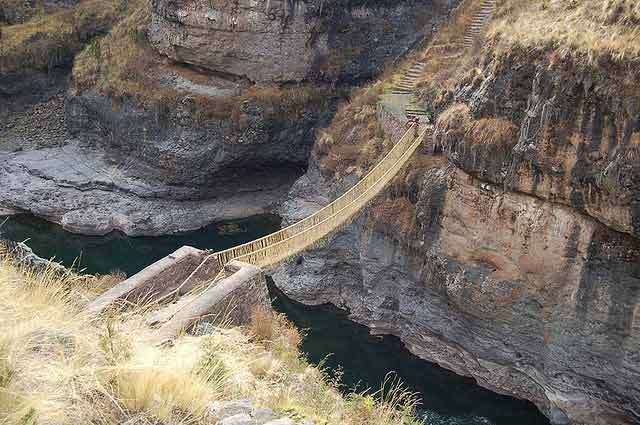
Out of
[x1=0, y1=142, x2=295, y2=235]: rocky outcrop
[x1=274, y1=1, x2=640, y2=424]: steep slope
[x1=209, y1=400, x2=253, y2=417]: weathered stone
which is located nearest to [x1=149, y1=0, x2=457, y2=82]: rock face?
[x1=0, y1=142, x2=295, y2=235]: rocky outcrop

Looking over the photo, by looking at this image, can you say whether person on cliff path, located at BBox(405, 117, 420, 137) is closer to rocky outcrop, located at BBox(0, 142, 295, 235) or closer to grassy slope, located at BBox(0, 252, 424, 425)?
rocky outcrop, located at BBox(0, 142, 295, 235)

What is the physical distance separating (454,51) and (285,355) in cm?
1807

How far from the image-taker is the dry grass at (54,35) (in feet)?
104

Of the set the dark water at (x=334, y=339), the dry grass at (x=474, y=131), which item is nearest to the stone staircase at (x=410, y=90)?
the dry grass at (x=474, y=131)

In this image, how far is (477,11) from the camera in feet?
88.5

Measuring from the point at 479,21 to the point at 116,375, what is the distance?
23381 mm

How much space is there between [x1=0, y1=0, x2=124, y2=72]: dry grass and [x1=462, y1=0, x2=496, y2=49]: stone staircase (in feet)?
55.7

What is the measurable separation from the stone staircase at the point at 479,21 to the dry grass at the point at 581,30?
24.3 feet

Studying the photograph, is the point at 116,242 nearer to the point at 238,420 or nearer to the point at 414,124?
the point at 414,124

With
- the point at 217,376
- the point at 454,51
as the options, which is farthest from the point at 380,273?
the point at 217,376

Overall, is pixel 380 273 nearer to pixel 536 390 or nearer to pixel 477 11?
pixel 536 390

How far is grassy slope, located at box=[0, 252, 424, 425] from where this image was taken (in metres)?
5.93

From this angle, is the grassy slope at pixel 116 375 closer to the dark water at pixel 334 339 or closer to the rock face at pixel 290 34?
the dark water at pixel 334 339

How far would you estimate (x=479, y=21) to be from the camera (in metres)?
26.5
